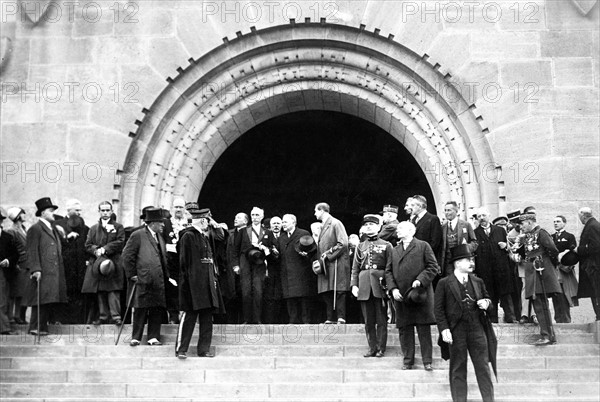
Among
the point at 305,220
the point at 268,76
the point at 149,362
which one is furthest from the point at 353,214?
the point at 149,362

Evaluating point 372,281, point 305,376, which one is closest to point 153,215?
point 372,281

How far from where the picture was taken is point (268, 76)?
1661 centimetres

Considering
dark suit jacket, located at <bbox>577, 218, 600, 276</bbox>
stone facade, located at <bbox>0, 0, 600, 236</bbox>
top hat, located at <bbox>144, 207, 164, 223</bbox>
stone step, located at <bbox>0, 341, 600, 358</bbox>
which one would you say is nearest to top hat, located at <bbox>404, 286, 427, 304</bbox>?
stone step, located at <bbox>0, 341, 600, 358</bbox>

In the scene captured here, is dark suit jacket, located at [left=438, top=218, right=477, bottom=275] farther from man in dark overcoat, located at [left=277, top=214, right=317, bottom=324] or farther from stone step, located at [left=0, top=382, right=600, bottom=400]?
stone step, located at [left=0, top=382, right=600, bottom=400]

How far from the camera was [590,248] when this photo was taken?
1359 centimetres

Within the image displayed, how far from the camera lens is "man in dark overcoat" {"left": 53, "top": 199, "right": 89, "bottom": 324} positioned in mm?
14609

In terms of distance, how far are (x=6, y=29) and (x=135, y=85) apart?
2.29 metres

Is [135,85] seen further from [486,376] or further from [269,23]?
[486,376]

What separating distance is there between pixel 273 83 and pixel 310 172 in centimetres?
523

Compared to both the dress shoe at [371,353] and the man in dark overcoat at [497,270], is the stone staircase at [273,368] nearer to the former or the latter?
the dress shoe at [371,353]

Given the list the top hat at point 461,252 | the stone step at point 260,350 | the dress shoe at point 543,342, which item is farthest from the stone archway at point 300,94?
the top hat at point 461,252

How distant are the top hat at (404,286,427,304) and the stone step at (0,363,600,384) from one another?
0.75m

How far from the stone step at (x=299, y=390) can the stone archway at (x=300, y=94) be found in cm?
506

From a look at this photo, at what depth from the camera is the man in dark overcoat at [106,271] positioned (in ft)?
46.1
